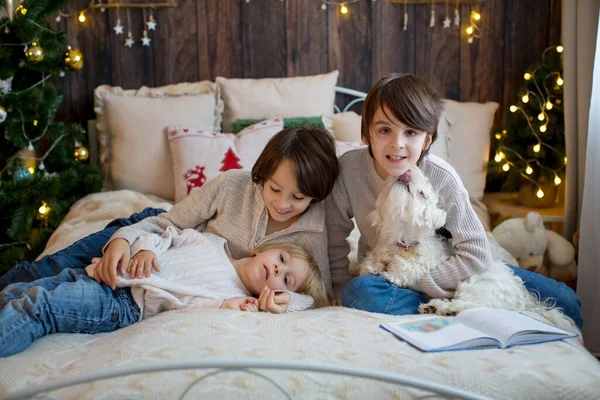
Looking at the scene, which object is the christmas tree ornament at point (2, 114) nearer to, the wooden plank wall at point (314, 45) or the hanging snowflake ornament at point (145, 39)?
the wooden plank wall at point (314, 45)

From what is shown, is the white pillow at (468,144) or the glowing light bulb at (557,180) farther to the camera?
the white pillow at (468,144)

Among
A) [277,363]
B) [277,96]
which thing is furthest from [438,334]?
[277,96]

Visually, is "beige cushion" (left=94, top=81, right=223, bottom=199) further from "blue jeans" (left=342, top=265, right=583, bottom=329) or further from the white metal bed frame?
the white metal bed frame

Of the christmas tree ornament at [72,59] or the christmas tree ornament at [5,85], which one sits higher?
the christmas tree ornament at [72,59]

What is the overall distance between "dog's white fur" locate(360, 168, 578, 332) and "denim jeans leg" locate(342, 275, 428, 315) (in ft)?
0.09

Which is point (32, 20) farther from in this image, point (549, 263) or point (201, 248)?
point (549, 263)

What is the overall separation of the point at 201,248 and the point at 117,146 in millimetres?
1541

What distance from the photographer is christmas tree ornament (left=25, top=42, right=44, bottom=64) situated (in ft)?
9.50

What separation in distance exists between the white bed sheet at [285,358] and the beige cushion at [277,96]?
175 centimetres

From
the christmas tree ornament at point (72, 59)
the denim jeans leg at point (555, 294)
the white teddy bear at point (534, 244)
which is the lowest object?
the white teddy bear at point (534, 244)

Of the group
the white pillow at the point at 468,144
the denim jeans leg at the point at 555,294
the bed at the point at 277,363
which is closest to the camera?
the bed at the point at 277,363

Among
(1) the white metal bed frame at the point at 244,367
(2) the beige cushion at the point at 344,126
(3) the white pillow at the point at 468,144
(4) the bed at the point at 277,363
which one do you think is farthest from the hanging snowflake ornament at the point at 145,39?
(1) the white metal bed frame at the point at 244,367

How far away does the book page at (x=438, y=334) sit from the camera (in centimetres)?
143

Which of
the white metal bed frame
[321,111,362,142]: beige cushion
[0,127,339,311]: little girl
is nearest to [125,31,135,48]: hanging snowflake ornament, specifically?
[321,111,362,142]: beige cushion
